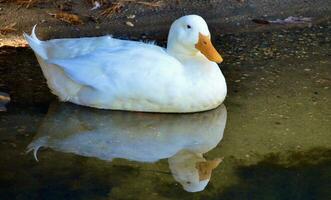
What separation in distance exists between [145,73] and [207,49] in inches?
16.4

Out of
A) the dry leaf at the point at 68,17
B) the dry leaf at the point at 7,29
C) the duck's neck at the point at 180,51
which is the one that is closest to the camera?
the duck's neck at the point at 180,51

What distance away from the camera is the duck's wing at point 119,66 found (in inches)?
181

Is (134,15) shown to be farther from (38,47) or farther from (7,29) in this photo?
(38,47)

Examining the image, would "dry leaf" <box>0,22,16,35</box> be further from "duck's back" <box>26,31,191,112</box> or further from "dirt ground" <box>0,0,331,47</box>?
"duck's back" <box>26,31,191,112</box>

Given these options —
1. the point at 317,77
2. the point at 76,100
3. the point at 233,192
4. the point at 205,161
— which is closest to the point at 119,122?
the point at 76,100

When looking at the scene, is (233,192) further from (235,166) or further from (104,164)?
(104,164)

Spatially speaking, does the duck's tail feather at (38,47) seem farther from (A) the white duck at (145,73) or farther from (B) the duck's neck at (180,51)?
(B) the duck's neck at (180,51)

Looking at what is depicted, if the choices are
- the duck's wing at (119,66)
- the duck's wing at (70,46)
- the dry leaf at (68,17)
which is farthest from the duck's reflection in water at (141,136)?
the dry leaf at (68,17)

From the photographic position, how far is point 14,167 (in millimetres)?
4055

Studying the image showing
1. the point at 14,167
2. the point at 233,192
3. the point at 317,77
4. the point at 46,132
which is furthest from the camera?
the point at 317,77

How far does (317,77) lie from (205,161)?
1.36 metres

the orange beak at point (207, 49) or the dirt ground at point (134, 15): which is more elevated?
the orange beak at point (207, 49)

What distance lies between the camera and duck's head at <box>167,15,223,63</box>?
4.66 meters

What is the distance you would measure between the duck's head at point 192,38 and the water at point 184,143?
0.39m
